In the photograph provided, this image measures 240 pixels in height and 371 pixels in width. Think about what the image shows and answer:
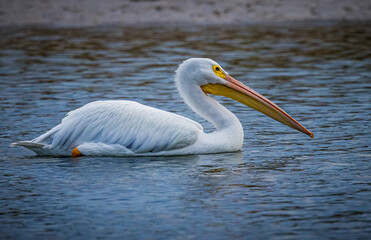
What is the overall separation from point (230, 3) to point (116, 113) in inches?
548

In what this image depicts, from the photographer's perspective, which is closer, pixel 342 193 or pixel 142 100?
pixel 342 193

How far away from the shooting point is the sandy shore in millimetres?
Result: 19875

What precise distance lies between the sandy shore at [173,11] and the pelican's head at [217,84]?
12.5 m

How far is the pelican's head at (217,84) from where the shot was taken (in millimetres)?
7258

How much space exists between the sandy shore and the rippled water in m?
6.09

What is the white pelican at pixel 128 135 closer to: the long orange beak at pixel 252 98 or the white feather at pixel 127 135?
the white feather at pixel 127 135

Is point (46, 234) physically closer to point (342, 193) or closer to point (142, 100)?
point (342, 193)

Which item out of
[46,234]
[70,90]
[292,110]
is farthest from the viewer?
[70,90]

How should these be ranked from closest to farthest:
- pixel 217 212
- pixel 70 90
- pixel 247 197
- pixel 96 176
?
pixel 217 212
pixel 247 197
pixel 96 176
pixel 70 90

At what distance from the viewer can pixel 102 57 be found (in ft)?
48.8

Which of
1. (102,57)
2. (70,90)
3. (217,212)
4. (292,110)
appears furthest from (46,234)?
(102,57)

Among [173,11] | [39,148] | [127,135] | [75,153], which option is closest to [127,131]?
[127,135]

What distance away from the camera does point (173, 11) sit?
20.0 meters

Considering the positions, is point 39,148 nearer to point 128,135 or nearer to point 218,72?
point 128,135
